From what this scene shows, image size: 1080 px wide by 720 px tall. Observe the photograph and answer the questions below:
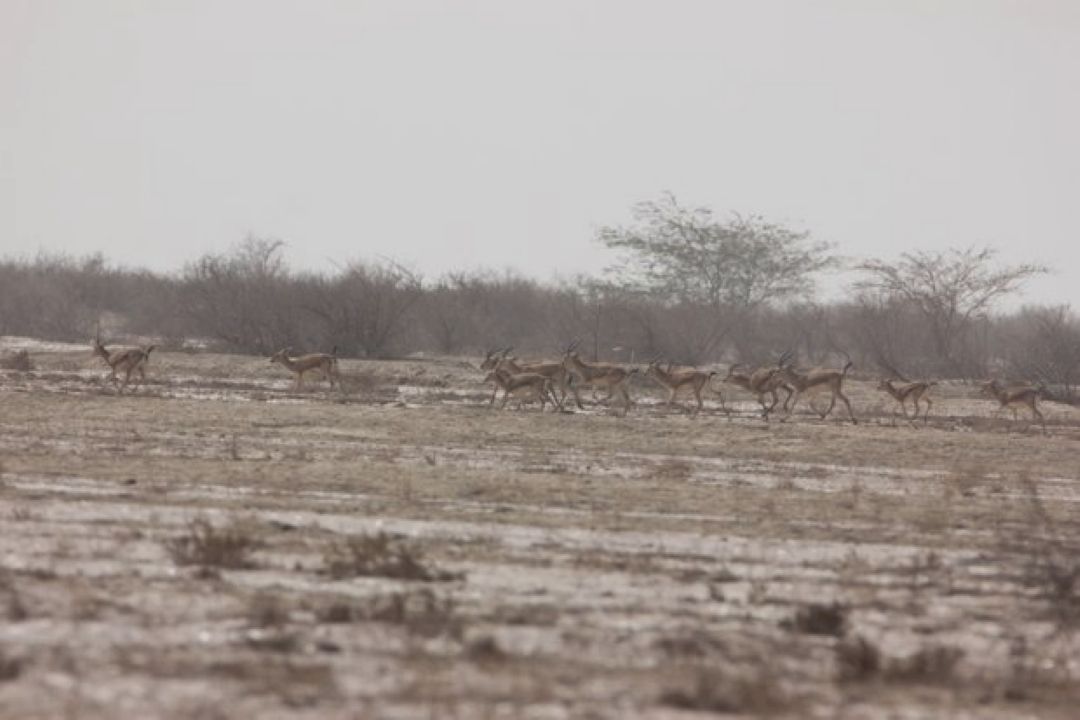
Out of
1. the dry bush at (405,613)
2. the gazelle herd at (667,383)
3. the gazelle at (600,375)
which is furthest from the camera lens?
the gazelle at (600,375)

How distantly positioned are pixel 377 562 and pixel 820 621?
9.82ft

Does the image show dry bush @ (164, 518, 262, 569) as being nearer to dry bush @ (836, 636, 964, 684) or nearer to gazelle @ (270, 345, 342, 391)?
dry bush @ (836, 636, 964, 684)

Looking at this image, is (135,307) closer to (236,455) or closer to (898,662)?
(236,455)

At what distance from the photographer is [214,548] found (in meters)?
9.99

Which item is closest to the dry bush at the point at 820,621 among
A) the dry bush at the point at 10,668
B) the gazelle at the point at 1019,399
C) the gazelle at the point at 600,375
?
the dry bush at the point at 10,668

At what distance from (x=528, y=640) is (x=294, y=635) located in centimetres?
124

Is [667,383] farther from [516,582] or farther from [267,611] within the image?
[267,611]

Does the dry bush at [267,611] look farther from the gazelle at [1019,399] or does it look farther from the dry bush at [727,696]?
the gazelle at [1019,399]

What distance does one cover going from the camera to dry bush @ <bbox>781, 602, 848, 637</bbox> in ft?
28.5

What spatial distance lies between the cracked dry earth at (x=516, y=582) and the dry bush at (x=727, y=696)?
1 cm

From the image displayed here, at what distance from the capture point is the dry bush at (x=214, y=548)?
989 centimetres

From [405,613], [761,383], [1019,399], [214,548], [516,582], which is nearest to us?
[405,613]

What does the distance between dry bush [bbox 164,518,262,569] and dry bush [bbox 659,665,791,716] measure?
3843mm

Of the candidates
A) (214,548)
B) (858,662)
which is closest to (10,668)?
(214,548)
